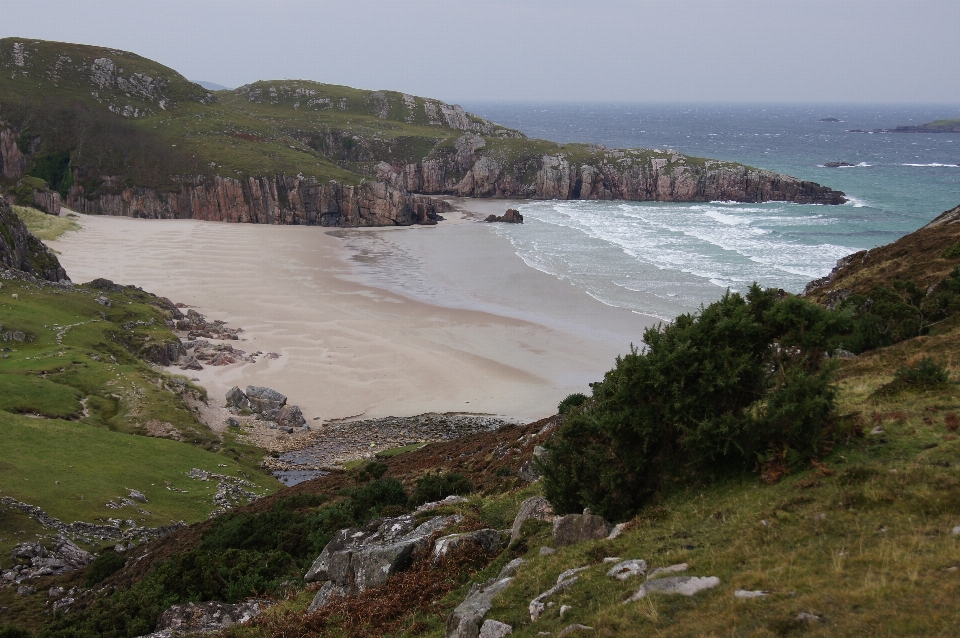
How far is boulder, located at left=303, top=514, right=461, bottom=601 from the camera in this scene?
16.3 meters

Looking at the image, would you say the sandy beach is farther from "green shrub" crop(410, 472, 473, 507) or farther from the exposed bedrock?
the exposed bedrock

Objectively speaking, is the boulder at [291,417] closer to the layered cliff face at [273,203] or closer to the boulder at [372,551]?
the boulder at [372,551]

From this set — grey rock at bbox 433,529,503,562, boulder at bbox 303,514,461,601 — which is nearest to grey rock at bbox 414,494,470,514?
boulder at bbox 303,514,461,601

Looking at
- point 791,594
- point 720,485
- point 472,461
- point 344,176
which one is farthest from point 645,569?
point 344,176

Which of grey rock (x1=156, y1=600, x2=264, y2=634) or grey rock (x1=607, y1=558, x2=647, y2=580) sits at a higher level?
grey rock (x1=607, y1=558, x2=647, y2=580)

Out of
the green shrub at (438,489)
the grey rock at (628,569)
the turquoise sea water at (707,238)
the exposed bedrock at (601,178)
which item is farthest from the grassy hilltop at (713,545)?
the exposed bedrock at (601,178)

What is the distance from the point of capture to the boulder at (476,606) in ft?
39.4

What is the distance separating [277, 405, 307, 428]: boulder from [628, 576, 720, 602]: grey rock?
3580cm

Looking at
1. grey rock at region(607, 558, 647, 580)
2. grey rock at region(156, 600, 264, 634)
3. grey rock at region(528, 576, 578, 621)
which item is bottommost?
grey rock at region(156, 600, 264, 634)

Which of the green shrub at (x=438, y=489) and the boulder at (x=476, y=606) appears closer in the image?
the boulder at (x=476, y=606)

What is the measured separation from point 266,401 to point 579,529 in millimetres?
34928

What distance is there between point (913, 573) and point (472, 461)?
21083 mm

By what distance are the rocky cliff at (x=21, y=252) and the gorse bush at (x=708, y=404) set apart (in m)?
62.0

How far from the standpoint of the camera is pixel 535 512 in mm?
17250
